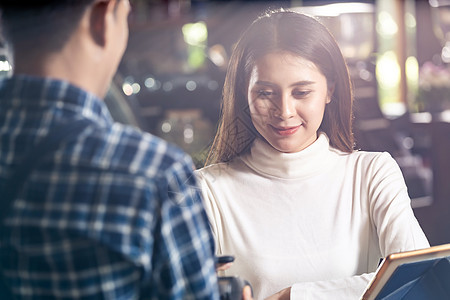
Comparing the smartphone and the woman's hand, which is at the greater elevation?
the smartphone

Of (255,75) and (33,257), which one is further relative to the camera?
(255,75)

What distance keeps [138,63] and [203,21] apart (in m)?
0.15

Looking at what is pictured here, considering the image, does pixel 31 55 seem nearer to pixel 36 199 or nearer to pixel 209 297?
pixel 36 199

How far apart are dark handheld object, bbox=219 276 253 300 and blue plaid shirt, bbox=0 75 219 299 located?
14 centimetres

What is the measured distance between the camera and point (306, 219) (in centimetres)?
95

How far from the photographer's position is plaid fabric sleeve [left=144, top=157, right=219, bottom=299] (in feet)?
1.93

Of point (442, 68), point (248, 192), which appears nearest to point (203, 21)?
point (248, 192)

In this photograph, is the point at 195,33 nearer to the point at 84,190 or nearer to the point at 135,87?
the point at 135,87

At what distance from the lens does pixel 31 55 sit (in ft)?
2.04

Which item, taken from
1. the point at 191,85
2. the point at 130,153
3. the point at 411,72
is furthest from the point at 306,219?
the point at 411,72

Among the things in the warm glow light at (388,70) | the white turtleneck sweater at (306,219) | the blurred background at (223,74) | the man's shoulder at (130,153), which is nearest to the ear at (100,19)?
the man's shoulder at (130,153)

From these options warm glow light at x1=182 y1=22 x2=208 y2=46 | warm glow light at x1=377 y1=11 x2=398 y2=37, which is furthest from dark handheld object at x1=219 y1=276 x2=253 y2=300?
warm glow light at x1=377 y1=11 x2=398 y2=37

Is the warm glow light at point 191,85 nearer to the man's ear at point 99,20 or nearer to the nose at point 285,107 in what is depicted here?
the nose at point 285,107

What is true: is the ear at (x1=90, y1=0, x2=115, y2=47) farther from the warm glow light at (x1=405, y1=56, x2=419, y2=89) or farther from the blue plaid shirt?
the warm glow light at (x1=405, y1=56, x2=419, y2=89)
